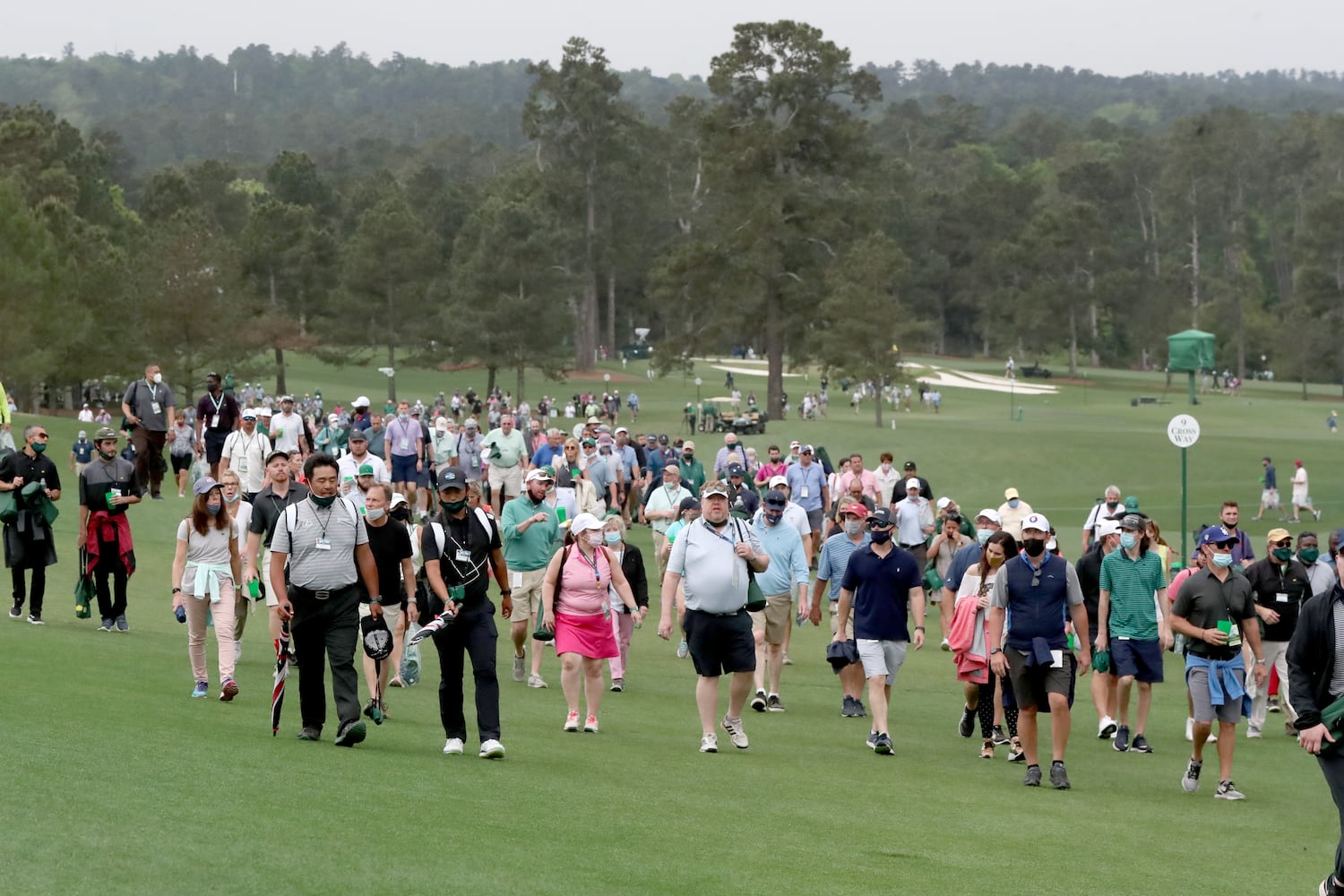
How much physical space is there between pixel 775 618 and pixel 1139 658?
324cm

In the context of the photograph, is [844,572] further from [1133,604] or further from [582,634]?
[582,634]

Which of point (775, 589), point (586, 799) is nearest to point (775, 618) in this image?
point (775, 589)

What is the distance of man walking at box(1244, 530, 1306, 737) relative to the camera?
15.5m

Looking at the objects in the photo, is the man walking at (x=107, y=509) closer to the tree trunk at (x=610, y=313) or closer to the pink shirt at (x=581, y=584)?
the pink shirt at (x=581, y=584)

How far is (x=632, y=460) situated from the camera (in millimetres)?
31000

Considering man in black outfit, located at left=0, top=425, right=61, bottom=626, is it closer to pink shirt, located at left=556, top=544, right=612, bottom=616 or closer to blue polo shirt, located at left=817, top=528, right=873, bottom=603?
pink shirt, located at left=556, top=544, right=612, bottom=616

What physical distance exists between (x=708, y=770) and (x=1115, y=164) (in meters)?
131

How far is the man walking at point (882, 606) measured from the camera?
42.9ft

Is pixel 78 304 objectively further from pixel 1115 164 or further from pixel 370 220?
pixel 1115 164

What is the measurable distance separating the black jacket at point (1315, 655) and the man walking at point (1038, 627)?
3766mm

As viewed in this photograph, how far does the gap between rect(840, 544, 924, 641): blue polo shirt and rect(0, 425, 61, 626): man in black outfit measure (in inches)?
311

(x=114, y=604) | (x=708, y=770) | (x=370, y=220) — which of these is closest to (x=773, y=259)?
(x=370, y=220)

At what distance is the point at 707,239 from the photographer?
10638 cm

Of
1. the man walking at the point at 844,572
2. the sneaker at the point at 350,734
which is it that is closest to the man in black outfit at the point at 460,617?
the sneaker at the point at 350,734
